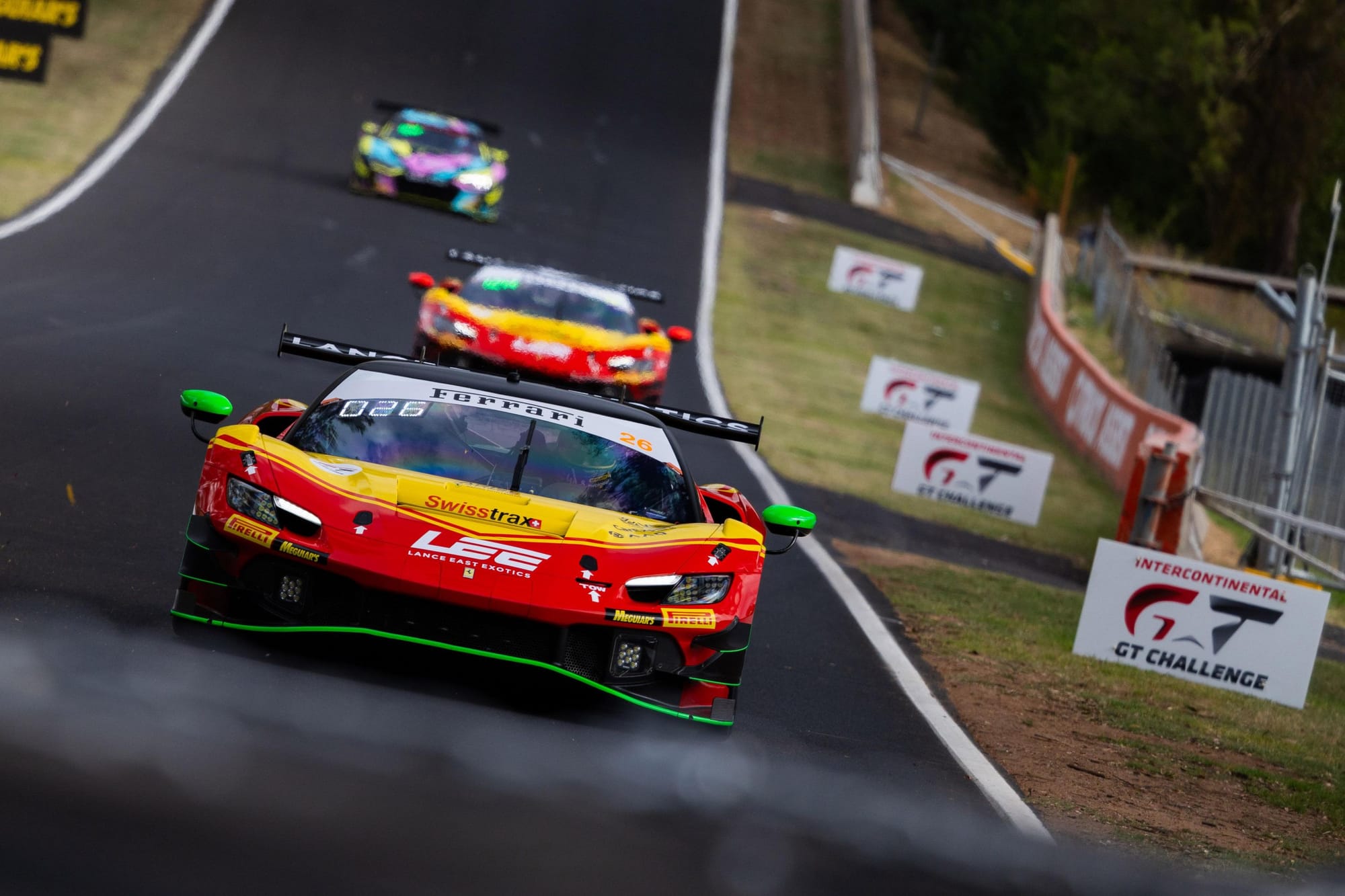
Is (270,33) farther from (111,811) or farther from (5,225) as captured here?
(111,811)

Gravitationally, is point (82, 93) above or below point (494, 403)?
above

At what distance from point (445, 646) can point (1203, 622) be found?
6.07 meters

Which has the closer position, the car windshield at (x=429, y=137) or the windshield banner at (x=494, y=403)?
the windshield banner at (x=494, y=403)

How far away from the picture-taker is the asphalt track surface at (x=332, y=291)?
286 inches

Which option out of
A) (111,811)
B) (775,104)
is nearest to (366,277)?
(111,811)

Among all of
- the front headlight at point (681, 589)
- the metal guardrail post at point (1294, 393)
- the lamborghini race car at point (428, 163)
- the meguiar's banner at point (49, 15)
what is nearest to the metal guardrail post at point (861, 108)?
the lamborghini race car at point (428, 163)

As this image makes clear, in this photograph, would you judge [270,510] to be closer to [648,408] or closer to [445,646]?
[445,646]

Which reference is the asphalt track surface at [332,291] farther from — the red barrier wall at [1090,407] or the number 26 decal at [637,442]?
the red barrier wall at [1090,407]

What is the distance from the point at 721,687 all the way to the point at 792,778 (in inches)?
20.9

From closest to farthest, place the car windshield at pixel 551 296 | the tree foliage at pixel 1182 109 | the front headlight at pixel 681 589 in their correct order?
the front headlight at pixel 681 589 < the car windshield at pixel 551 296 < the tree foliage at pixel 1182 109

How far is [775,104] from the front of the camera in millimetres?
45875

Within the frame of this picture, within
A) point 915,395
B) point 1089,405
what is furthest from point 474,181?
point 915,395

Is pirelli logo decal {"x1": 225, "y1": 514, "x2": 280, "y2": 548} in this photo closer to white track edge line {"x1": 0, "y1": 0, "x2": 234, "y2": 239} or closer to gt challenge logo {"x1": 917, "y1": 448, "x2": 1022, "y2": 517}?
gt challenge logo {"x1": 917, "y1": 448, "x2": 1022, "y2": 517}

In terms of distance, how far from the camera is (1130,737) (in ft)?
31.3
